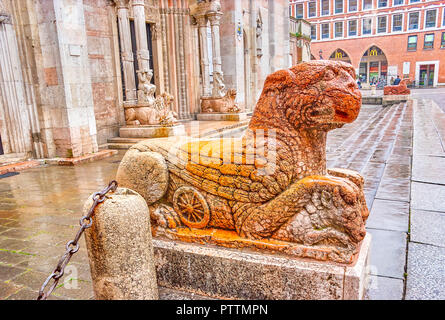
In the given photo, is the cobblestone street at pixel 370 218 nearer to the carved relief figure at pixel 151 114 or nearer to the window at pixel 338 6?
the carved relief figure at pixel 151 114

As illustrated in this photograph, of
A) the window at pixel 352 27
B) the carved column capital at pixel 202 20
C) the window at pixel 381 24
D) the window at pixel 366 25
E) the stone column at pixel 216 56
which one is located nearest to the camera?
the stone column at pixel 216 56

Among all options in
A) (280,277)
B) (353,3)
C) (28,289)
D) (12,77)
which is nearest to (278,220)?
(280,277)

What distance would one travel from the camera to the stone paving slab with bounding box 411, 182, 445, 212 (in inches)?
148

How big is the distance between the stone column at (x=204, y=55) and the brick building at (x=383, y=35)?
31.9 m

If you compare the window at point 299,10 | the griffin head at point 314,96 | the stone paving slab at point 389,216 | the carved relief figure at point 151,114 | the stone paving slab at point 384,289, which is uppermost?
the window at point 299,10

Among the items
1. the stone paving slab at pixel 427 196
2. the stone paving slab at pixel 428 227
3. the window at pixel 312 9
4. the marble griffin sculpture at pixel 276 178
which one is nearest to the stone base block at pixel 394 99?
the stone paving slab at pixel 427 196

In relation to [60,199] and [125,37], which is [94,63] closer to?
[125,37]

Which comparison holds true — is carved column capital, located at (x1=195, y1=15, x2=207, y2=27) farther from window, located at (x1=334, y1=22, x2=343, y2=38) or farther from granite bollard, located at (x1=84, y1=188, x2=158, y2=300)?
window, located at (x1=334, y1=22, x2=343, y2=38)

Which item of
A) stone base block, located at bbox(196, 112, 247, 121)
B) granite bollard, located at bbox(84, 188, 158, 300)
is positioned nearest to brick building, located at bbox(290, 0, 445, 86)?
stone base block, located at bbox(196, 112, 247, 121)

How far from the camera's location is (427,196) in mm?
4070

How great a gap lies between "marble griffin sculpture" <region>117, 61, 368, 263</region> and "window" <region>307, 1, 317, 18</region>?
49783 millimetres

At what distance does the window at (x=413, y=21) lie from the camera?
4125 centimetres
